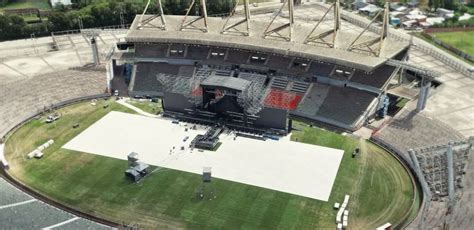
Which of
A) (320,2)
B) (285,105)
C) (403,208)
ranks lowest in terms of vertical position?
(403,208)

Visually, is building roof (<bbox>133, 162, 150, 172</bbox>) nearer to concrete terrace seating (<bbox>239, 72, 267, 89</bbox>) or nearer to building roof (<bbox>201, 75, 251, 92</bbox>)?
building roof (<bbox>201, 75, 251, 92</bbox>)

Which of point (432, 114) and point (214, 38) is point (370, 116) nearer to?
point (432, 114)

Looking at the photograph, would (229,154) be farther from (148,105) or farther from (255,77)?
(148,105)

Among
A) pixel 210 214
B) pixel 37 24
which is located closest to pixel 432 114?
pixel 210 214

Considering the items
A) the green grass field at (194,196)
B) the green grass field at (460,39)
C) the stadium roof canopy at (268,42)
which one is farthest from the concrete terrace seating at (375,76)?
the green grass field at (460,39)

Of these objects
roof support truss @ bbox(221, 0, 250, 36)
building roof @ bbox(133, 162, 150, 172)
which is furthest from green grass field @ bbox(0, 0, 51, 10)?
building roof @ bbox(133, 162, 150, 172)

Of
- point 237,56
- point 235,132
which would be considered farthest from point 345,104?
point 237,56

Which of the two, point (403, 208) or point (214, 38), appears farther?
point (214, 38)
